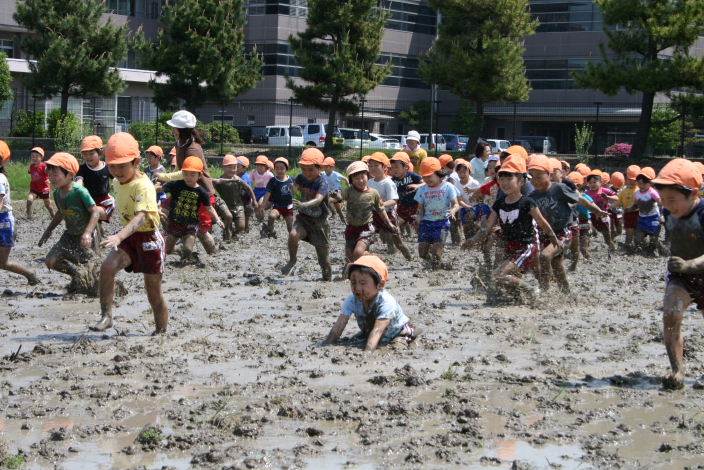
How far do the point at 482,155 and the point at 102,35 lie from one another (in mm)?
22079

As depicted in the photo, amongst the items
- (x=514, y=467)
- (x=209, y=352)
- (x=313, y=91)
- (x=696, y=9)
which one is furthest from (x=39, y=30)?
(x=514, y=467)

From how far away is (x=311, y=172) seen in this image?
1329 centimetres

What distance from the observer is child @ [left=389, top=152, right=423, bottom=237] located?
55.0 ft

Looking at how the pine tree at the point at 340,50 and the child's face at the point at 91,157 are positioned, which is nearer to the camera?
the child's face at the point at 91,157

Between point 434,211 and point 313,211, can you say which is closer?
point 313,211

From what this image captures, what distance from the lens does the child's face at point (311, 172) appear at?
1326cm

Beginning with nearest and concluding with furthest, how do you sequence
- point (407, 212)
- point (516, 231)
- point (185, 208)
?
point (516, 231)
point (185, 208)
point (407, 212)

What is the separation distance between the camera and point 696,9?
33781mm

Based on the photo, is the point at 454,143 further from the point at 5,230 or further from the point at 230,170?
the point at 5,230

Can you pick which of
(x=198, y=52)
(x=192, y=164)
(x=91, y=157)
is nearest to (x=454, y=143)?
(x=198, y=52)

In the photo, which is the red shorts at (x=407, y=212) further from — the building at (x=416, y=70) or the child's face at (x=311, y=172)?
the building at (x=416, y=70)

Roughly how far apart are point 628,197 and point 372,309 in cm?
1041

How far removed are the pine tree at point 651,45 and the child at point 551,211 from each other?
876 inches

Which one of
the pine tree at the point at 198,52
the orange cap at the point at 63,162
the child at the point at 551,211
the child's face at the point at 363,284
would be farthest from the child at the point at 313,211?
the pine tree at the point at 198,52
